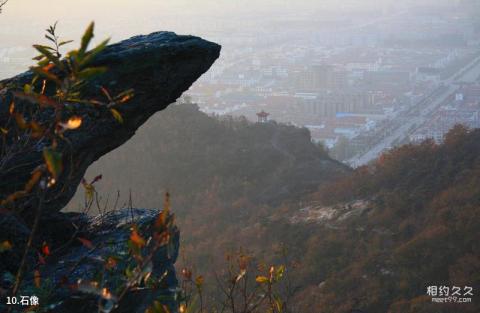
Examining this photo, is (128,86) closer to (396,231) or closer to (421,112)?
(396,231)

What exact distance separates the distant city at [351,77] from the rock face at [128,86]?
663 inches

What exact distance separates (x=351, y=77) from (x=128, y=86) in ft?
125

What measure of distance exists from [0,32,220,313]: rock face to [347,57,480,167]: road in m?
20.1

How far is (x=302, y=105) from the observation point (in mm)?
35125

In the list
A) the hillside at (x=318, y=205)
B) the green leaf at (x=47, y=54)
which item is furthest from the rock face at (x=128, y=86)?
the green leaf at (x=47, y=54)

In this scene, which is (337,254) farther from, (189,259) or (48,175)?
(48,175)

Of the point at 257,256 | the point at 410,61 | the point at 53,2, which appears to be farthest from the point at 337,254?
the point at 53,2

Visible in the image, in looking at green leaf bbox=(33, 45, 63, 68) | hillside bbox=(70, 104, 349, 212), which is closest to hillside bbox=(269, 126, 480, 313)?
hillside bbox=(70, 104, 349, 212)

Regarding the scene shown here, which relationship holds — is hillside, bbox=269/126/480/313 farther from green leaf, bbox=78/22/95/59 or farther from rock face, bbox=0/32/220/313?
green leaf, bbox=78/22/95/59

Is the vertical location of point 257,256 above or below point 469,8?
below

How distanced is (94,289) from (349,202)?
1379 centimetres

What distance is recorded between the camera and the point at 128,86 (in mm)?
4016

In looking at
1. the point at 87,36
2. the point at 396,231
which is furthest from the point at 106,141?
the point at 396,231

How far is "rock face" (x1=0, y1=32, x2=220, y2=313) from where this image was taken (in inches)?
133
